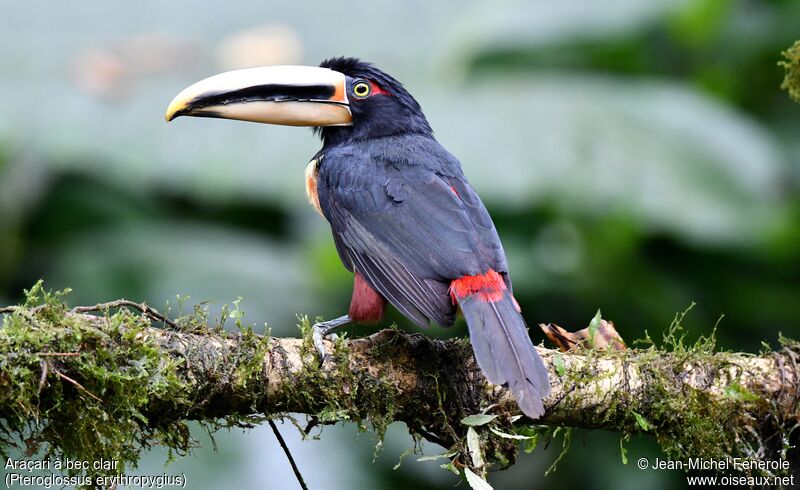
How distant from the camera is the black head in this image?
4367 millimetres

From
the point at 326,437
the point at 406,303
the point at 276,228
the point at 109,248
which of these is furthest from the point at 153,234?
the point at 406,303

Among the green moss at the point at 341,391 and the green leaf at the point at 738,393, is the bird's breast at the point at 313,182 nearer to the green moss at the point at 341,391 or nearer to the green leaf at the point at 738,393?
the green moss at the point at 341,391

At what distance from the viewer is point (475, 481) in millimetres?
3105

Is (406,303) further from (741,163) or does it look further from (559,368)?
(741,163)

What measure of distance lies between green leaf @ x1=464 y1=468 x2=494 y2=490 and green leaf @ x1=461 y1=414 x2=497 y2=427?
14cm

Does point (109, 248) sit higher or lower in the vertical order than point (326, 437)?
higher

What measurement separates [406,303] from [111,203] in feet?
12.2

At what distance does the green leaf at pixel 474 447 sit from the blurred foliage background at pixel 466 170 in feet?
6.98

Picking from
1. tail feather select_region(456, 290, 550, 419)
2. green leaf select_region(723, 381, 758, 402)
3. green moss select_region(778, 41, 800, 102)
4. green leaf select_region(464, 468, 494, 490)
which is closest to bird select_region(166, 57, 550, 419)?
tail feather select_region(456, 290, 550, 419)

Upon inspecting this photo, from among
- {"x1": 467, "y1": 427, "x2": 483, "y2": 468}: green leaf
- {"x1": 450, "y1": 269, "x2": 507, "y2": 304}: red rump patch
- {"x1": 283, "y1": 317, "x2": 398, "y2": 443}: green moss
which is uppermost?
{"x1": 450, "y1": 269, "x2": 507, "y2": 304}: red rump patch

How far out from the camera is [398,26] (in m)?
8.23

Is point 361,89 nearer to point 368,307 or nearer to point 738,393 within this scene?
point 368,307

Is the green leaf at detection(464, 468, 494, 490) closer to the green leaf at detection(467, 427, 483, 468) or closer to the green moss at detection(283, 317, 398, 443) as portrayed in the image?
the green leaf at detection(467, 427, 483, 468)

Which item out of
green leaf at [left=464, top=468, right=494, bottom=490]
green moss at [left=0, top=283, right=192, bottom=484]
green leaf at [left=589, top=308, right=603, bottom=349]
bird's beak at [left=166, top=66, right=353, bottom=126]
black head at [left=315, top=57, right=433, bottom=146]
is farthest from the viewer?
black head at [left=315, top=57, right=433, bottom=146]
